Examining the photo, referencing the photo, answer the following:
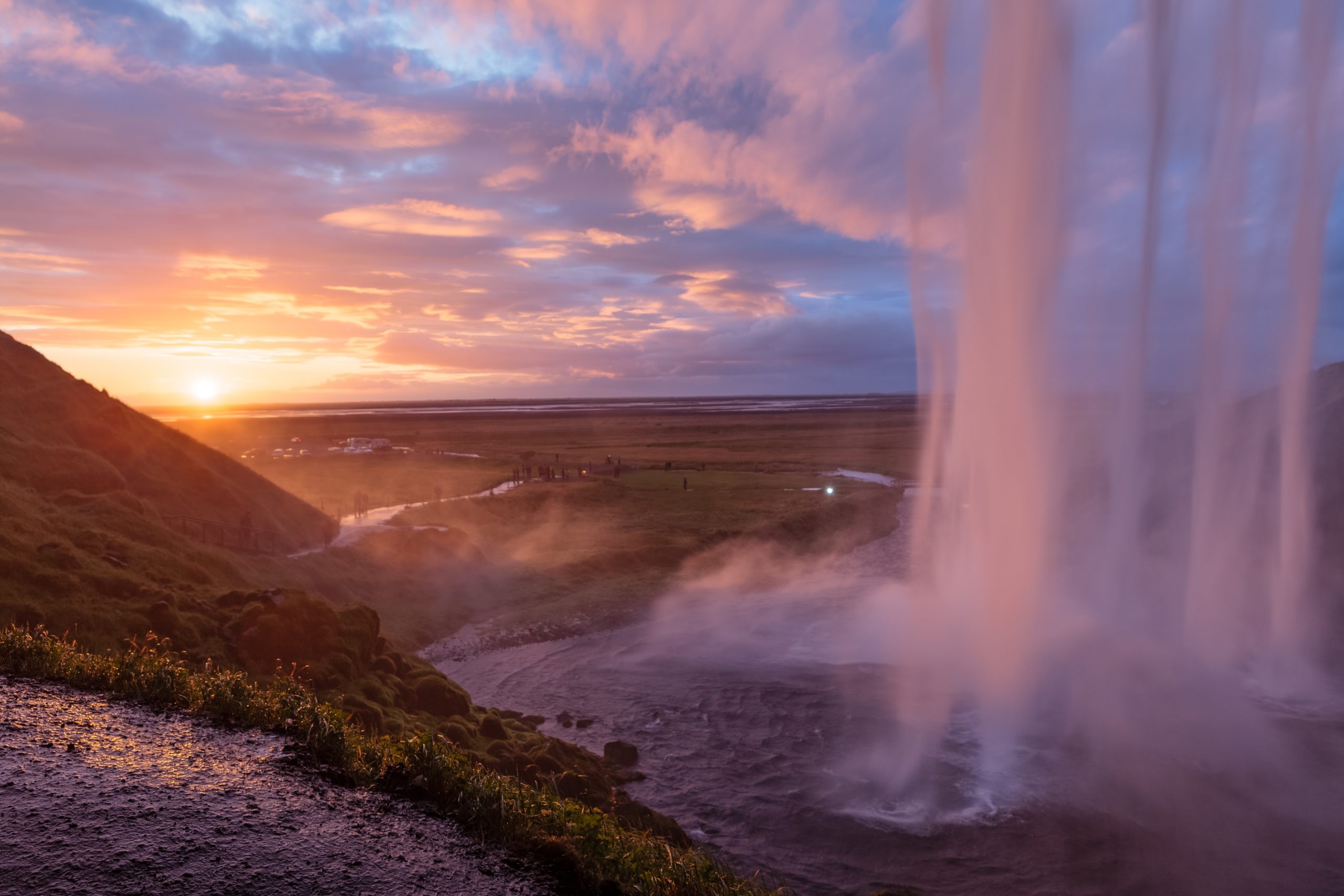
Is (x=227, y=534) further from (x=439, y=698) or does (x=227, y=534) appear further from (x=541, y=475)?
(x=541, y=475)

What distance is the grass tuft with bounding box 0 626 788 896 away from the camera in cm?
916

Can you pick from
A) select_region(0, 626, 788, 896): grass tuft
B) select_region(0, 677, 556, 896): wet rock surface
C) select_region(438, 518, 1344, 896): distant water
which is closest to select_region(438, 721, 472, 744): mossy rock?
select_region(438, 518, 1344, 896): distant water

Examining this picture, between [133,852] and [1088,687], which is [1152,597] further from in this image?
[133,852]

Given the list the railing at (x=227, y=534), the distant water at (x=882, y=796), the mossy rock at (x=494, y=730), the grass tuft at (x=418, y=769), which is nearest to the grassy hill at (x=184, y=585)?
the mossy rock at (x=494, y=730)

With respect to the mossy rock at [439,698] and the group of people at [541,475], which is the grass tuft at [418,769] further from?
the group of people at [541,475]

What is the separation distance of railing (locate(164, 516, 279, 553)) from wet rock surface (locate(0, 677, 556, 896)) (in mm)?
24519

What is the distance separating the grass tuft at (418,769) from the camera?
9156 millimetres

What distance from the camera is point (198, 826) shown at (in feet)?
28.9

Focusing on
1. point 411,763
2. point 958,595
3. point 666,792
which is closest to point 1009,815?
point 666,792

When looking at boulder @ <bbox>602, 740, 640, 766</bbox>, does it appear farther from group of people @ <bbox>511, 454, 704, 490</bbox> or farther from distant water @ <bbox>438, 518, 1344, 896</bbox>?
group of people @ <bbox>511, 454, 704, 490</bbox>

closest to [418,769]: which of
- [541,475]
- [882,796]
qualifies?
[882,796]

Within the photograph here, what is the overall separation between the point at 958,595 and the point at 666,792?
2010cm

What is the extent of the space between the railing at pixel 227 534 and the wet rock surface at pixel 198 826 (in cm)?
2452

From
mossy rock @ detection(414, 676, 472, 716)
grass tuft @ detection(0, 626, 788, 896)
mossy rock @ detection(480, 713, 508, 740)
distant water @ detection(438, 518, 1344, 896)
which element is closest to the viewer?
grass tuft @ detection(0, 626, 788, 896)
